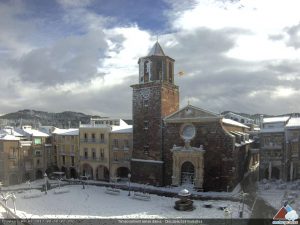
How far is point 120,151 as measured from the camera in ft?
156

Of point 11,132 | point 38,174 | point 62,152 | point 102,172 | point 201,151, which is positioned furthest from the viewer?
point 62,152

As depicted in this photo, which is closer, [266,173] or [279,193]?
[279,193]

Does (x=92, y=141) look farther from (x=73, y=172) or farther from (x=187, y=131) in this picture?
(x=187, y=131)

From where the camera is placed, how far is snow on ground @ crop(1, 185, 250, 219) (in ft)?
90.1

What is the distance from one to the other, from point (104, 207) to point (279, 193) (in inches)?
772

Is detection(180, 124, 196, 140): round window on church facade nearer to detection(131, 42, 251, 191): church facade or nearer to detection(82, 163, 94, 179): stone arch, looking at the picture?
detection(131, 42, 251, 191): church facade

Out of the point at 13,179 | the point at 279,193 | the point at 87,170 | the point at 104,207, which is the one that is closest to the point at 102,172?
the point at 87,170

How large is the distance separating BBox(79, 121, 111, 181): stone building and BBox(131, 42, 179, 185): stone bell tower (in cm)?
832

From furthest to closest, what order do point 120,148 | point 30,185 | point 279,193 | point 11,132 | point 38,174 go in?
1. point 38,174
2. point 11,132
3. point 120,148
4. point 30,185
5. point 279,193

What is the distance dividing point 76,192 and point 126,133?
1287 cm

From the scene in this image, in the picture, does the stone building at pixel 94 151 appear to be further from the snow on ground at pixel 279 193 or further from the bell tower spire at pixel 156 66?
the snow on ground at pixel 279 193

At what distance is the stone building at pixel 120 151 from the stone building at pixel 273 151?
765 inches

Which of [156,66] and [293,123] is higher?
[156,66]

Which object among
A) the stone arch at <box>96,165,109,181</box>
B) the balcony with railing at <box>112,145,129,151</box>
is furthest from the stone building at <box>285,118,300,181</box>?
the stone arch at <box>96,165,109,181</box>
